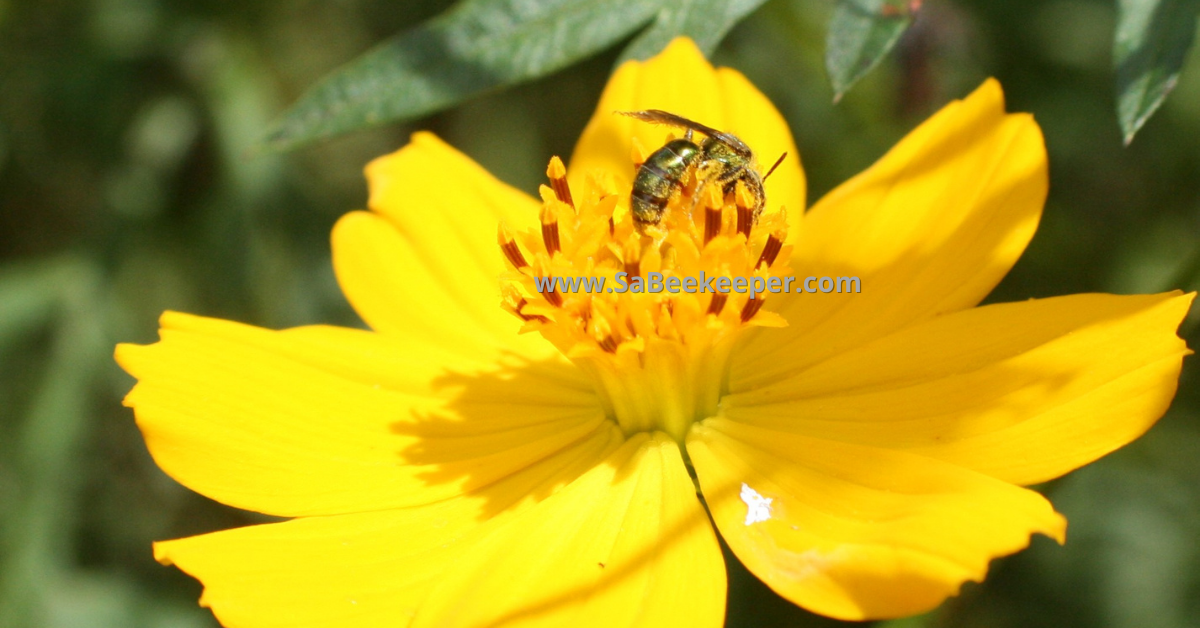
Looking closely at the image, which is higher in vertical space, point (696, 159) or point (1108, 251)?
point (696, 159)

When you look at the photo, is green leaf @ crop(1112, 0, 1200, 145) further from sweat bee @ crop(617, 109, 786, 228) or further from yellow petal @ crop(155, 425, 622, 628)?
yellow petal @ crop(155, 425, 622, 628)

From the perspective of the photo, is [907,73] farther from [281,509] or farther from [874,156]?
[281,509]

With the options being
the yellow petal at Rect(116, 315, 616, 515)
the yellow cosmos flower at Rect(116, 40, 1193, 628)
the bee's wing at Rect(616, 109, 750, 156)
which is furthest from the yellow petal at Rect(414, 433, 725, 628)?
the bee's wing at Rect(616, 109, 750, 156)

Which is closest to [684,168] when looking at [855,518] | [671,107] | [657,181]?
[657,181]

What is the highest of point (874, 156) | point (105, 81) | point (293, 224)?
point (105, 81)

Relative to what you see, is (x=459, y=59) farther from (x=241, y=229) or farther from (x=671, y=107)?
(x=241, y=229)

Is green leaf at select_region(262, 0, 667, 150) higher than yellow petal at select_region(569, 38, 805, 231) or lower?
higher

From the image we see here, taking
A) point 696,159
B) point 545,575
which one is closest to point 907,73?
point 696,159

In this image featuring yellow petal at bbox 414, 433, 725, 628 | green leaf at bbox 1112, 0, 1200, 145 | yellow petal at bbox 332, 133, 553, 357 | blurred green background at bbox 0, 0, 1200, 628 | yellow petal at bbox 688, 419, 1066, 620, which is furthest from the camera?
blurred green background at bbox 0, 0, 1200, 628
